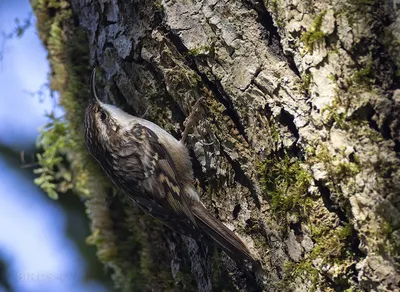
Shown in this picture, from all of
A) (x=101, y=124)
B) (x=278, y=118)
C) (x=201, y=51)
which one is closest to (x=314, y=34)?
(x=278, y=118)

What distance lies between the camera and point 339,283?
174 cm

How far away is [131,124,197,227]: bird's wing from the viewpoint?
8.26 ft

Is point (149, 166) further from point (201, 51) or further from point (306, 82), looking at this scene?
point (306, 82)

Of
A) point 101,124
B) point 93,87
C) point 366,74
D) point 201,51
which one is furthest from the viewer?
point 101,124

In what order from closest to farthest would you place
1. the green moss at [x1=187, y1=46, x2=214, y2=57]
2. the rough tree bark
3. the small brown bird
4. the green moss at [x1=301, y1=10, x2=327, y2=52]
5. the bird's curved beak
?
the rough tree bark < the green moss at [x1=301, y1=10, x2=327, y2=52] < the green moss at [x1=187, y1=46, x2=214, y2=57] < the small brown bird < the bird's curved beak

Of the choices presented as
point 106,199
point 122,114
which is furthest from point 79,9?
point 106,199

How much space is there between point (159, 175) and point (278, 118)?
0.93 m

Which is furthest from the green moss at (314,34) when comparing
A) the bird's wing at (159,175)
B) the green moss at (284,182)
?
the bird's wing at (159,175)

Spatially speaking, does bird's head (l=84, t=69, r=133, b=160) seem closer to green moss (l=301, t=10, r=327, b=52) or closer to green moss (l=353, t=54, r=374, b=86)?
green moss (l=301, t=10, r=327, b=52)

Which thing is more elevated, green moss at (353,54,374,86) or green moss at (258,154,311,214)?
green moss at (353,54,374,86)

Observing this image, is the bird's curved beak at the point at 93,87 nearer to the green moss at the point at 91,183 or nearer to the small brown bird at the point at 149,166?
the small brown bird at the point at 149,166

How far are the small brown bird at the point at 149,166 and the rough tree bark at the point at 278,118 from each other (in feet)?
0.23

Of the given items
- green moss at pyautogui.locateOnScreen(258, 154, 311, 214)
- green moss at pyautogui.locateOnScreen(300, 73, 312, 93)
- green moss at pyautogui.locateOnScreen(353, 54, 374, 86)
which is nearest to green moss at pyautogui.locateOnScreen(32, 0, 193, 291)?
green moss at pyautogui.locateOnScreen(258, 154, 311, 214)

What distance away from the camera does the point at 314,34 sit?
184cm
